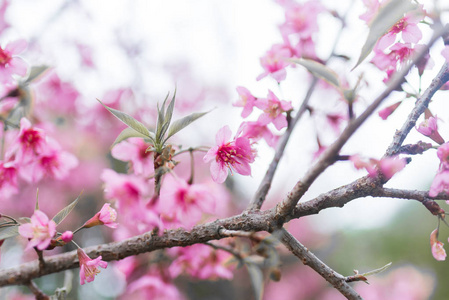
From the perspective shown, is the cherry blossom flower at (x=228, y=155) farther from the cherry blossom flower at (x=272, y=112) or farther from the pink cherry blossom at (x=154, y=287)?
the pink cherry blossom at (x=154, y=287)

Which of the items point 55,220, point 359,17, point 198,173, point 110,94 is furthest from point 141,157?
point 198,173

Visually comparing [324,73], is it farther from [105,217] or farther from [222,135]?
[105,217]

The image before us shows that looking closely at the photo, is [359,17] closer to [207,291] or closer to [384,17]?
[384,17]

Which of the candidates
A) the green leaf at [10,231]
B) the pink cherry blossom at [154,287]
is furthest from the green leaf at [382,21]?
the pink cherry blossom at [154,287]

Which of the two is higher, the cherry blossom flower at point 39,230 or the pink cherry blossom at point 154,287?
the cherry blossom flower at point 39,230

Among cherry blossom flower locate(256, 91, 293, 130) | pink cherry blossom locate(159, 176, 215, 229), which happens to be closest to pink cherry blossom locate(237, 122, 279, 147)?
cherry blossom flower locate(256, 91, 293, 130)

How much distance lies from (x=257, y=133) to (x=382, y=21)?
1.42 ft

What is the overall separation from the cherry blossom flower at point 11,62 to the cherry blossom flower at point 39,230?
45 centimetres

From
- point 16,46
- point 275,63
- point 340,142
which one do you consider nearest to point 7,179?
point 16,46

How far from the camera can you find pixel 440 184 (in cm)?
69

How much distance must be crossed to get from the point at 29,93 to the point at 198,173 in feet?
5.88

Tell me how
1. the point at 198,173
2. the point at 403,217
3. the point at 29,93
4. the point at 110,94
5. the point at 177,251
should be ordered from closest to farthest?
the point at 29,93
the point at 177,251
the point at 110,94
the point at 198,173
the point at 403,217

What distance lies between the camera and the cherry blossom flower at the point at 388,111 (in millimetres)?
889

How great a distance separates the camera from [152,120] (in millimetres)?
2713
